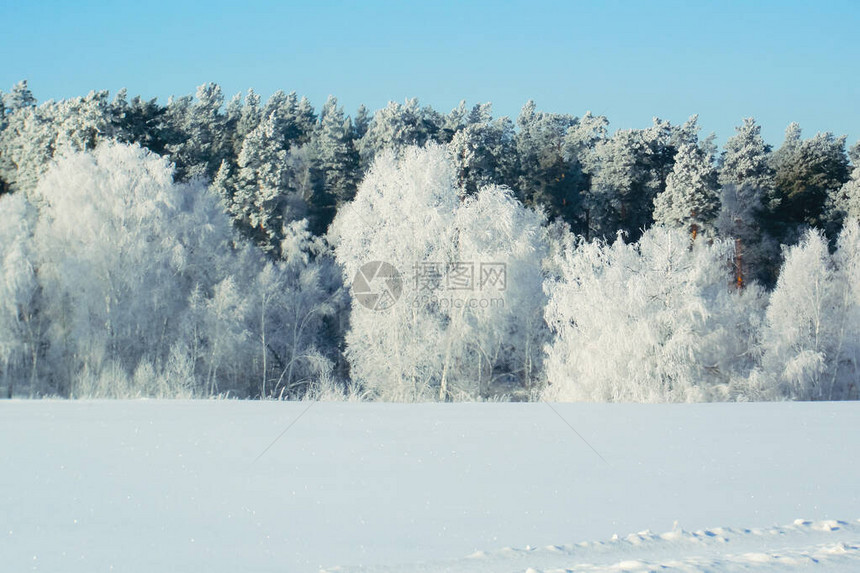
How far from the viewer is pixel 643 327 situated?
22172 mm

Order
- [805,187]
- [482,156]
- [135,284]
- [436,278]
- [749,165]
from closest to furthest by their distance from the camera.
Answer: [436,278]
[135,284]
[482,156]
[805,187]
[749,165]

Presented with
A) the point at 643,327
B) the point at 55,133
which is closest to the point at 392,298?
the point at 643,327

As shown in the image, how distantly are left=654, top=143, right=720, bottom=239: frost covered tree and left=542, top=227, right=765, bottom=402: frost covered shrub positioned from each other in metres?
9.04

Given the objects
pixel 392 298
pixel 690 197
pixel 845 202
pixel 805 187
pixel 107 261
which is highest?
pixel 805 187

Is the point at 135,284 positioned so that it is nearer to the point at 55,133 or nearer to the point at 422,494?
the point at 55,133

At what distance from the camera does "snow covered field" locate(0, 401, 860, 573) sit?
4309 mm

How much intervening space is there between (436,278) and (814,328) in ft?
42.6

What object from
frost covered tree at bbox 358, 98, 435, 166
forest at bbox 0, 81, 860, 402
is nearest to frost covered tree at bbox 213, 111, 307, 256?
forest at bbox 0, 81, 860, 402

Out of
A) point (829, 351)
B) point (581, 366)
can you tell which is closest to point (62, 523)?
point (581, 366)

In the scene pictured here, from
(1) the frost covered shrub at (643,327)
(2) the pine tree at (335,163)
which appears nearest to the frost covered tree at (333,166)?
(2) the pine tree at (335,163)

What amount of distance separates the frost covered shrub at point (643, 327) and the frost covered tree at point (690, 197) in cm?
904

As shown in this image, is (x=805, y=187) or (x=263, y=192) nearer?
(x=263, y=192)

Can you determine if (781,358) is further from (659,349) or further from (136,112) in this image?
(136,112)

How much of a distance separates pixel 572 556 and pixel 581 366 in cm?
1888
